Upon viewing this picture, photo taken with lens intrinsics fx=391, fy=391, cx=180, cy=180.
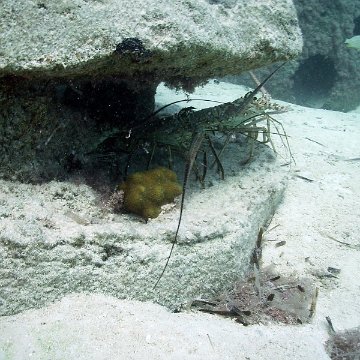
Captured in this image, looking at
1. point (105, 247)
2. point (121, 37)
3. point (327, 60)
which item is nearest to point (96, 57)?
point (121, 37)

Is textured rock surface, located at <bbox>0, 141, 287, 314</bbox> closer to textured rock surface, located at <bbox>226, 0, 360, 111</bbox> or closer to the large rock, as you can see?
the large rock

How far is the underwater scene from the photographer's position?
6.97ft

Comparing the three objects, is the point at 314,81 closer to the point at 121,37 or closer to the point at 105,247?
the point at 121,37

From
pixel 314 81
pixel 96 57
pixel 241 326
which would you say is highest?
pixel 96 57

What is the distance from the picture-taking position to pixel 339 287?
2939 millimetres

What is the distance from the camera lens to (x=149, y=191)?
2787mm

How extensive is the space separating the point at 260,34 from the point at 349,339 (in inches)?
88.1

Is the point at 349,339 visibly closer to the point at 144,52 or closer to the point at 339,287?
the point at 339,287

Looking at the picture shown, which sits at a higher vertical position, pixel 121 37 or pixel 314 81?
pixel 121 37

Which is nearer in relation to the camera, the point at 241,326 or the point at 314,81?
the point at 241,326

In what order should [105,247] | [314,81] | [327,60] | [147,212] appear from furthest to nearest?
[314,81] → [327,60] → [147,212] → [105,247]

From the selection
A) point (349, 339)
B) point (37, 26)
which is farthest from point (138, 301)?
point (37, 26)

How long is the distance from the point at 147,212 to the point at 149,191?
0.15m

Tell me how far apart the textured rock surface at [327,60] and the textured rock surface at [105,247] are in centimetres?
779
